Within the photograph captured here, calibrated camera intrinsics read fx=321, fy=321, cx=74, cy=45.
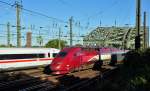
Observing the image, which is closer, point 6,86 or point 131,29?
point 6,86

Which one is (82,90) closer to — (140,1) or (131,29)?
(140,1)

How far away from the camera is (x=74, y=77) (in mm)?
25234

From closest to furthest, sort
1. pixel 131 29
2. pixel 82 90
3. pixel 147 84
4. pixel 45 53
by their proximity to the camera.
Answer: pixel 147 84
pixel 82 90
pixel 45 53
pixel 131 29

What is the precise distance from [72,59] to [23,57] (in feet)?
23.1

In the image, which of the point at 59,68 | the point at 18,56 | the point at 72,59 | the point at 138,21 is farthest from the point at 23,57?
the point at 138,21

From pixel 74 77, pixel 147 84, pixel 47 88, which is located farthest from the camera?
pixel 74 77

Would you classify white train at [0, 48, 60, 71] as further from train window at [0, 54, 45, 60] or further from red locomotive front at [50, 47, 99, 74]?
red locomotive front at [50, 47, 99, 74]

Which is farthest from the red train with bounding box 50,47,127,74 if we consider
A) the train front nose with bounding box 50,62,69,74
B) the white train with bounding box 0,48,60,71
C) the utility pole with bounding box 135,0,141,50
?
the white train with bounding box 0,48,60,71

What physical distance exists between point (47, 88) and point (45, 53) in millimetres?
16602

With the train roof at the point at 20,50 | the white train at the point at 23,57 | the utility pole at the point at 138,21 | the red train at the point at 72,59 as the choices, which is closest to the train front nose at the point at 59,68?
the red train at the point at 72,59

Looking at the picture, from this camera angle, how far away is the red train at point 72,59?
2638 centimetres

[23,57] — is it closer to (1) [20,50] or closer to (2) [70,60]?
(1) [20,50]

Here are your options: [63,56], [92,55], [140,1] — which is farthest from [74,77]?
[140,1]

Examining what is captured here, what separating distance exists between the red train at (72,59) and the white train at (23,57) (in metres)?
5.07
